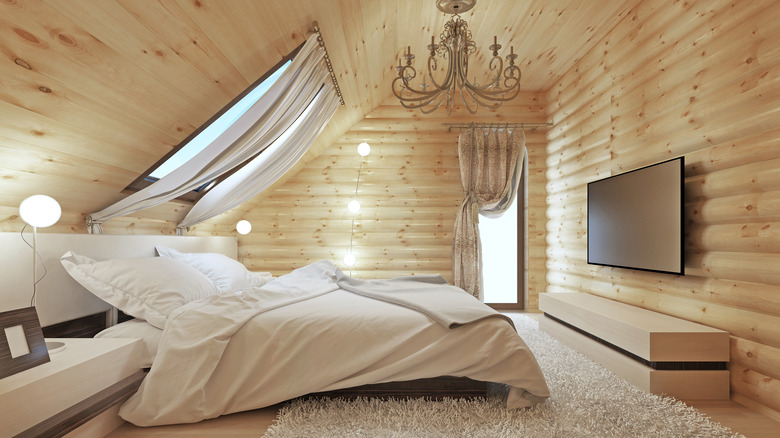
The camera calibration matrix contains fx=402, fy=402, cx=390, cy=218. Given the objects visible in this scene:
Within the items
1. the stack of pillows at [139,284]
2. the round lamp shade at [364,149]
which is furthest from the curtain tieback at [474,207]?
the stack of pillows at [139,284]

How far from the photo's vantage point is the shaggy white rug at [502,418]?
1823 millimetres

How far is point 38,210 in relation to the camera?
1.75 m

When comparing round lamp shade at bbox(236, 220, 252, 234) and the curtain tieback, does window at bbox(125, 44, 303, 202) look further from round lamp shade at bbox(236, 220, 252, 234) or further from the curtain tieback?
the curtain tieback

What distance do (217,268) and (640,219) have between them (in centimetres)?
317

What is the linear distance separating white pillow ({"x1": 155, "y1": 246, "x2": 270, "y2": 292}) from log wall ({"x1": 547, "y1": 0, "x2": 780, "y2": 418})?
10.0 ft

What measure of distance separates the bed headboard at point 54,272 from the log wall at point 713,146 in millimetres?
3602

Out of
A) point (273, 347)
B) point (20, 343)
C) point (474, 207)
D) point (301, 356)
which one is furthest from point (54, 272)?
point (474, 207)

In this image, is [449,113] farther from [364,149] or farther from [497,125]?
[497,125]

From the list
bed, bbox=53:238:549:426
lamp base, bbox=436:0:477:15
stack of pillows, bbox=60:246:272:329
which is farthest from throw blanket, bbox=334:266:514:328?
lamp base, bbox=436:0:477:15

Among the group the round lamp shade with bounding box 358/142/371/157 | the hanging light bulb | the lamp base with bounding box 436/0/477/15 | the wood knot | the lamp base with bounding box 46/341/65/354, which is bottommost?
the lamp base with bounding box 46/341/65/354

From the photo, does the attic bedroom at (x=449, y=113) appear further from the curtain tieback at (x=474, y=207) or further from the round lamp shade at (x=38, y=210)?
the curtain tieback at (x=474, y=207)

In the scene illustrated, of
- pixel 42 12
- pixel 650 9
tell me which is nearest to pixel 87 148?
pixel 42 12

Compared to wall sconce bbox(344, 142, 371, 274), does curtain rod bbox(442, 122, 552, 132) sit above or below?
above

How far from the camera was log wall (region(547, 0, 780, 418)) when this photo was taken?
2047 millimetres
